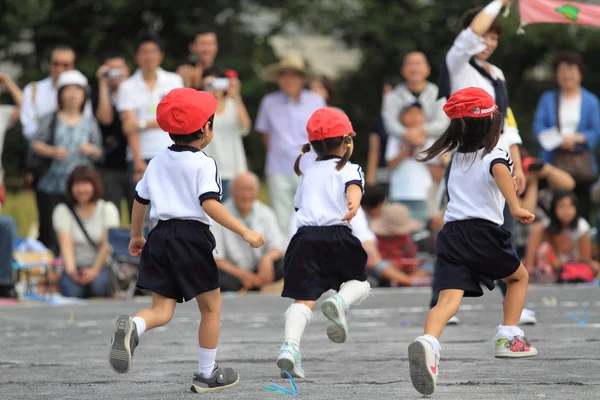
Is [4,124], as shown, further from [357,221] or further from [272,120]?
[357,221]

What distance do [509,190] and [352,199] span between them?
0.90 m

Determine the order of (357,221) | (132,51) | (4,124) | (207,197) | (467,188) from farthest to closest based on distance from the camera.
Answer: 1. (132,51)
2. (4,124)
3. (357,221)
4. (467,188)
5. (207,197)

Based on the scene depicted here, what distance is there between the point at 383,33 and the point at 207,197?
17.8m

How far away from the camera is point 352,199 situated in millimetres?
7441

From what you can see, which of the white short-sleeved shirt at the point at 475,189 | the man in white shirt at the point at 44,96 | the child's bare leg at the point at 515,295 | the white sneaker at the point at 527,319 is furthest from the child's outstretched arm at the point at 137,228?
the man in white shirt at the point at 44,96

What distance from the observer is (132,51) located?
905 inches

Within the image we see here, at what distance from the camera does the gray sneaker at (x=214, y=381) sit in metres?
6.56

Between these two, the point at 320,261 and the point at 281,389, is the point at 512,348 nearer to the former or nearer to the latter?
the point at 320,261

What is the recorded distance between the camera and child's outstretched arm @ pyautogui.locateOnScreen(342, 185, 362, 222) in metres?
7.38

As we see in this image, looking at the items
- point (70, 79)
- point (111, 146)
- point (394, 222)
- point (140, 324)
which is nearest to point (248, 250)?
point (394, 222)

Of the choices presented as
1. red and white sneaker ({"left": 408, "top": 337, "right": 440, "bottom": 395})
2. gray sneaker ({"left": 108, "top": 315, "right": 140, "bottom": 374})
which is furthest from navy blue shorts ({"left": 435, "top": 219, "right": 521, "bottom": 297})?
gray sneaker ({"left": 108, "top": 315, "right": 140, "bottom": 374})

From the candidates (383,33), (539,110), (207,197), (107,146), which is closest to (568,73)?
(539,110)

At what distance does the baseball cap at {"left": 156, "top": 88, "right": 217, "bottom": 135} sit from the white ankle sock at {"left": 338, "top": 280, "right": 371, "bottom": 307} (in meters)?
1.34

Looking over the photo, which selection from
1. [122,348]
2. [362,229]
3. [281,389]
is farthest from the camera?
[362,229]
